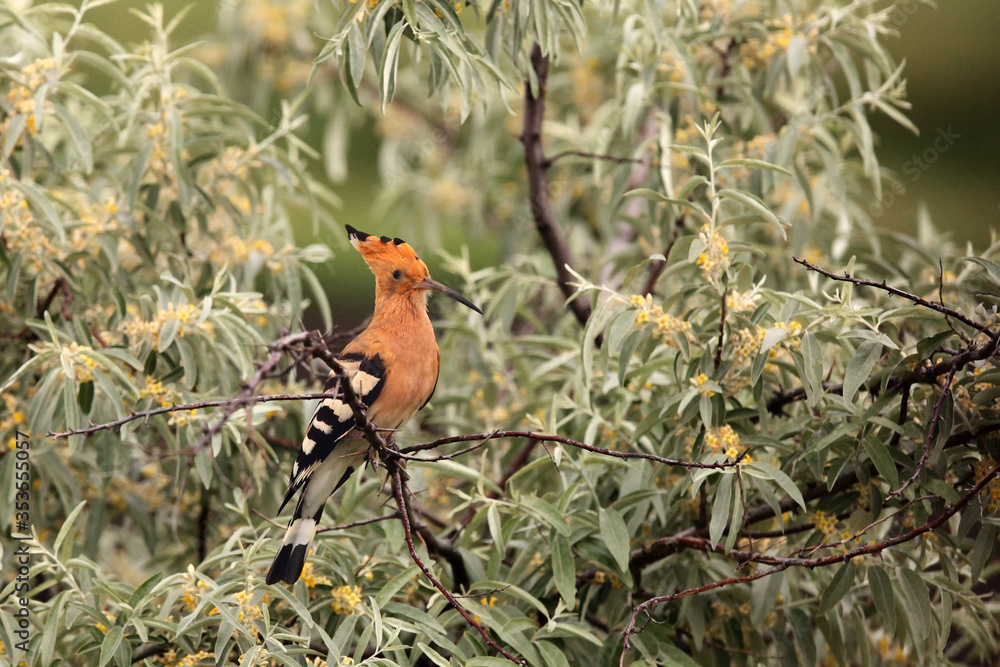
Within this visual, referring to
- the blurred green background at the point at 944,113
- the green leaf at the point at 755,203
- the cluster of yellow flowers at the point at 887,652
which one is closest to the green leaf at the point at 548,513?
the green leaf at the point at 755,203

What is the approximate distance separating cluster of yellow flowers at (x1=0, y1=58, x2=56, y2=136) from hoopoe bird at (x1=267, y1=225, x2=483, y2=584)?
752mm

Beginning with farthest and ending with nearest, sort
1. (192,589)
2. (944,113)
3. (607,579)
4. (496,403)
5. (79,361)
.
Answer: (944,113)
(496,403)
(607,579)
(79,361)
(192,589)

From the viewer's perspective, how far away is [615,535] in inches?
65.2

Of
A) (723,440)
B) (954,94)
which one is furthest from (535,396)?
(954,94)

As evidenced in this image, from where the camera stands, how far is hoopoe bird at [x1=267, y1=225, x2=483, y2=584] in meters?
1.64

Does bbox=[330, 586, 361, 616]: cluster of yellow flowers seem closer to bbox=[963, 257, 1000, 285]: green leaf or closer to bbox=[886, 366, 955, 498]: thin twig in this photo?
bbox=[886, 366, 955, 498]: thin twig

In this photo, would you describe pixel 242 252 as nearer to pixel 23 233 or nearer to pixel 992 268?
pixel 23 233

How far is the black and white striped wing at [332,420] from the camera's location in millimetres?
1623

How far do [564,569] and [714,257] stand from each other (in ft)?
1.96

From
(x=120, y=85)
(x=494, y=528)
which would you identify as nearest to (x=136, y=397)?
(x=494, y=528)

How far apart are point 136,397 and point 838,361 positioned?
1371 millimetres

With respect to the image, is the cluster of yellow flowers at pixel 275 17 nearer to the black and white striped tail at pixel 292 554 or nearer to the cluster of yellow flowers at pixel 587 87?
the cluster of yellow flowers at pixel 587 87

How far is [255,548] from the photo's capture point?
1.58 metres

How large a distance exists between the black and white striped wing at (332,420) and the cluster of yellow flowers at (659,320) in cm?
47
